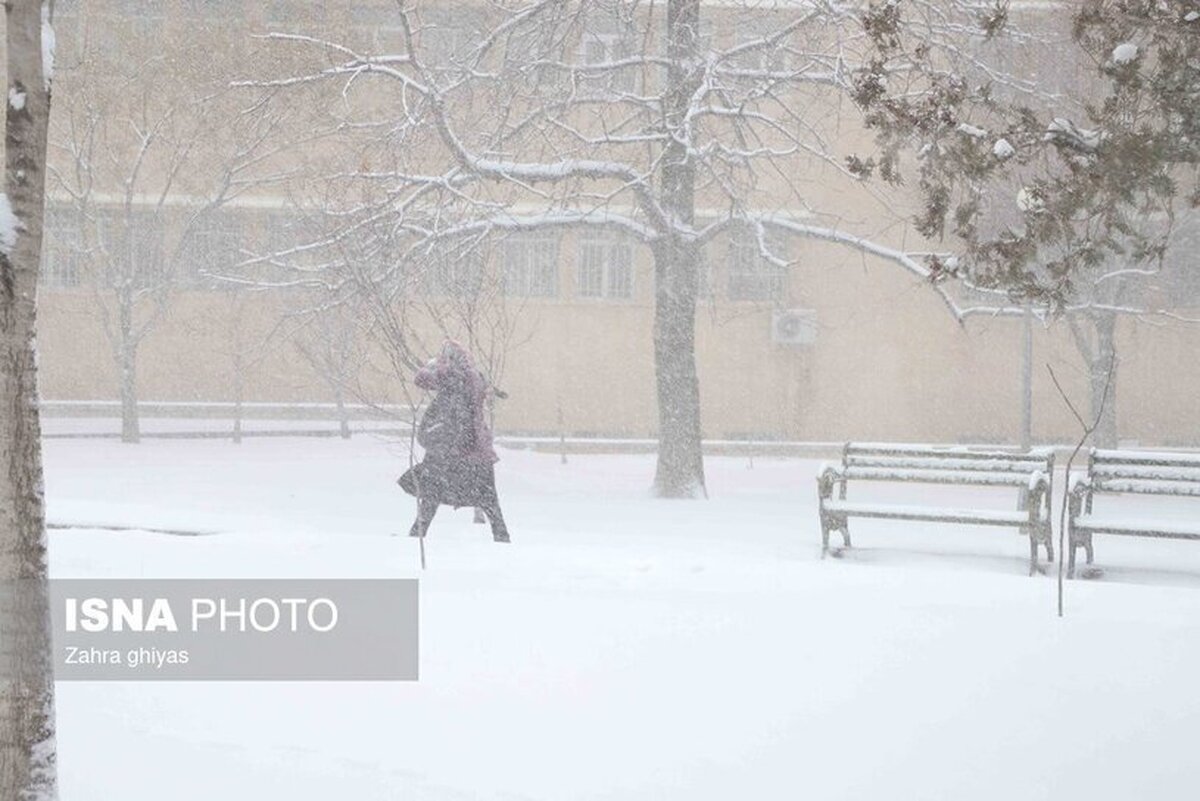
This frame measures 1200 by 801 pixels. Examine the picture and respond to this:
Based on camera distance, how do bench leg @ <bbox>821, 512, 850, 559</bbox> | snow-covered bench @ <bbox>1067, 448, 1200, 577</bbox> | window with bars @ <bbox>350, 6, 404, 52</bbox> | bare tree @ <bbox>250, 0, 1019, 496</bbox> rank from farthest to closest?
window with bars @ <bbox>350, 6, 404, 52</bbox> < bare tree @ <bbox>250, 0, 1019, 496</bbox> < bench leg @ <bbox>821, 512, 850, 559</bbox> < snow-covered bench @ <bbox>1067, 448, 1200, 577</bbox>

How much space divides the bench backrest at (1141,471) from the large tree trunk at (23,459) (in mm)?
7667

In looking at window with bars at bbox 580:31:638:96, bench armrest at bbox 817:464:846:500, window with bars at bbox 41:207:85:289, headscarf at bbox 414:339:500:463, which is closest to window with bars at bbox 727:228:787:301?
window with bars at bbox 580:31:638:96

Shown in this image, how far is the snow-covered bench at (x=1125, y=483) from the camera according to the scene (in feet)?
31.2

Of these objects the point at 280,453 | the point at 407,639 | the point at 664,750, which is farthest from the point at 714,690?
the point at 280,453

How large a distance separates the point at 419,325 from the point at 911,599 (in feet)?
63.1

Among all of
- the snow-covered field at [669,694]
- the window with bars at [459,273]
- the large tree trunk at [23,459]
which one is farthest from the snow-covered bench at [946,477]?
the large tree trunk at [23,459]

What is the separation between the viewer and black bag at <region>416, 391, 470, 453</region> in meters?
10.4

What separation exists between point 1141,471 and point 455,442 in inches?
198

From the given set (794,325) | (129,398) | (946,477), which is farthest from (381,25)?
(946,477)

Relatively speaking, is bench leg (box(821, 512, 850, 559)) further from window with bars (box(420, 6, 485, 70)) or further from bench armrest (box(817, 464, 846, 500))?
window with bars (box(420, 6, 485, 70))

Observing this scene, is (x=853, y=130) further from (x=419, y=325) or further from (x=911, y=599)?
(x=911, y=599)

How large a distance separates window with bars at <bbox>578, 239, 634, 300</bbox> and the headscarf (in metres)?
15.2

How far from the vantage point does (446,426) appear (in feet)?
34.1

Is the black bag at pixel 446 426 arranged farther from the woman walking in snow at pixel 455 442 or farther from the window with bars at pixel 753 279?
the window with bars at pixel 753 279
